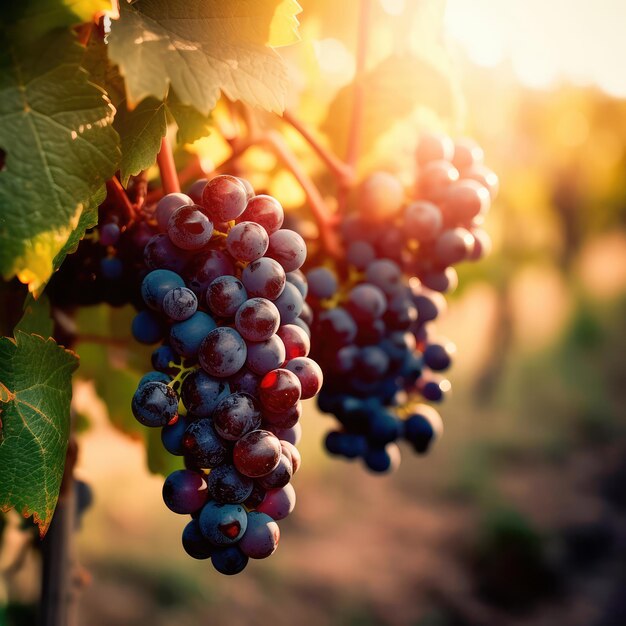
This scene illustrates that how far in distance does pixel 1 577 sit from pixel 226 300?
0.75m

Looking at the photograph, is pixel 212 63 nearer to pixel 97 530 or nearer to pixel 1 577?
pixel 1 577

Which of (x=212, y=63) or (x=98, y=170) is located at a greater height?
(x=212, y=63)

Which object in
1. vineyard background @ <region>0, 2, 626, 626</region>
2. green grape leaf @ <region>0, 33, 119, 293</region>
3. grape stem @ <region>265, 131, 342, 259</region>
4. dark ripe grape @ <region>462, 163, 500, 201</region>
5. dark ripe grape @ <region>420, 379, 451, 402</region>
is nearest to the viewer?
green grape leaf @ <region>0, 33, 119, 293</region>

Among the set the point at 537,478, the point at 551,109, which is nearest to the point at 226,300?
the point at 537,478

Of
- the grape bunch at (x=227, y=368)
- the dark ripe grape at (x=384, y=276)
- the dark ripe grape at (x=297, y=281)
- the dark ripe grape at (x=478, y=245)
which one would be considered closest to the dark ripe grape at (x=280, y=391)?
the grape bunch at (x=227, y=368)

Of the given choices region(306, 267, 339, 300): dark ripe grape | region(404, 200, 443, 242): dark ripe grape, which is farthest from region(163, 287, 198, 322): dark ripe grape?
region(404, 200, 443, 242): dark ripe grape

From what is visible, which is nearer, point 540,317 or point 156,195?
point 156,195

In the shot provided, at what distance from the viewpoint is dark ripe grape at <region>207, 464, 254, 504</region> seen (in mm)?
527

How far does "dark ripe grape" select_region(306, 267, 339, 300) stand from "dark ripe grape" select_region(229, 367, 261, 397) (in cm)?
25

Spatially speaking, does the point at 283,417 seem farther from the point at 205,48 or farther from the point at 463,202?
the point at 463,202

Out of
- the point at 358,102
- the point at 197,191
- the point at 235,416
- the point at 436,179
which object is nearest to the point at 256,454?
the point at 235,416

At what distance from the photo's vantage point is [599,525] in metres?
5.32

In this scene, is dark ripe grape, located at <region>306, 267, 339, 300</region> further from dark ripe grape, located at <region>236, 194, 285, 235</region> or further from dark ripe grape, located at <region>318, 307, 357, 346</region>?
dark ripe grape, located at <region>236, 194, 285, 235</region>

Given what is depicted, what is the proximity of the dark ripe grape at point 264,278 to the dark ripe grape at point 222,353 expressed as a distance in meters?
0.04
